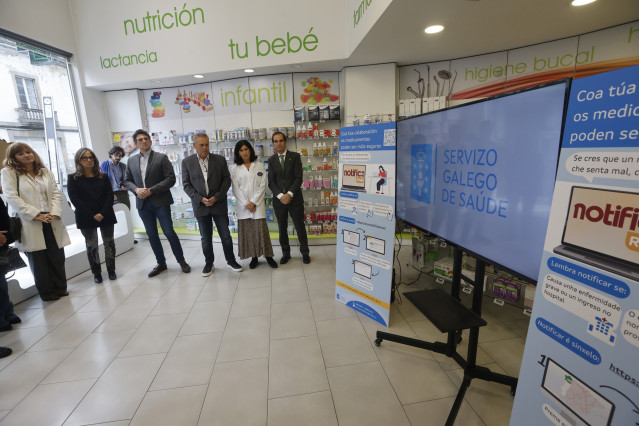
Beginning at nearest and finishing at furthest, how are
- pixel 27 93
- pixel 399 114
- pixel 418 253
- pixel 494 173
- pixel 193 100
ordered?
pixel 494 173, pixel 418 253, pixel 27 93, pixel 399 114, pixel 193 100

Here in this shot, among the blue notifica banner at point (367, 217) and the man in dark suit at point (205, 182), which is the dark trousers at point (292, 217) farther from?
the blue notifica banner at point (367, 217)

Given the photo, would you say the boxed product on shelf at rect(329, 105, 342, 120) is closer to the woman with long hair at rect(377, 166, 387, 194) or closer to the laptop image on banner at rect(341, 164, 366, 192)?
the laptop image on banner at rect(341, 164, 366, 192)

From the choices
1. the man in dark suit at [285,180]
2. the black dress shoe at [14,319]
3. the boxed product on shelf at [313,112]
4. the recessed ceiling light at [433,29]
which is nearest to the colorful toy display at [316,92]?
the boxed product on shelf at [313,112]

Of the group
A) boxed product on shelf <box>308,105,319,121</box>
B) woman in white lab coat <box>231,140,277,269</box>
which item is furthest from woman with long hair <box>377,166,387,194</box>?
boxed product on shelf <box>308,105,319,121</box>

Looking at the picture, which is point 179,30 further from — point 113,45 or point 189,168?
point 189,168

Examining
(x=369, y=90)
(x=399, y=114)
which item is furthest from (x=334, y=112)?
(x=399, y=114)

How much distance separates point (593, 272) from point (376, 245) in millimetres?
1734

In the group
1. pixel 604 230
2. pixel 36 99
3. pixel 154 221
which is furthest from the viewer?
pixel 36 99

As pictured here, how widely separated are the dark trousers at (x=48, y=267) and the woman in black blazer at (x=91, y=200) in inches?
12.6

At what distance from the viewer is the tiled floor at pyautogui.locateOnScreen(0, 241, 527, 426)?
189cm

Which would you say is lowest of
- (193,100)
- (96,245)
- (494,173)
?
(96,245)

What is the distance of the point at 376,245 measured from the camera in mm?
2662

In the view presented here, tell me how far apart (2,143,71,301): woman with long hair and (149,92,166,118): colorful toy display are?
269cm

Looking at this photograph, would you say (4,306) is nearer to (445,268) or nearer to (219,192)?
(219,192)
